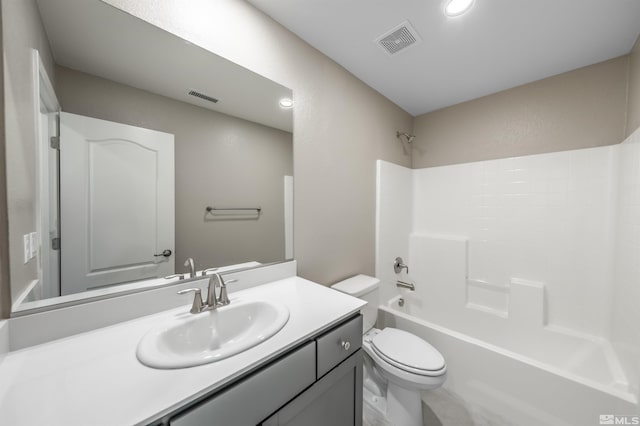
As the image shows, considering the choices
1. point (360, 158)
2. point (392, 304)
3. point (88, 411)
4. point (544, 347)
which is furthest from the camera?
point (392, 304)

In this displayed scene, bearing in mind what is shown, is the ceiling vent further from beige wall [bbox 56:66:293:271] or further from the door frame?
the door frame

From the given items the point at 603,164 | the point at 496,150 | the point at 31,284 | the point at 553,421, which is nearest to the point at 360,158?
the point at 496,150

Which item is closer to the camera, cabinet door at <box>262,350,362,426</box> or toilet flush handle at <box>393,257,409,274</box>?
cabinet door at <box>262,350,362,426</box>

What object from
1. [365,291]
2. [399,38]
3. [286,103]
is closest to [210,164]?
[286,103]

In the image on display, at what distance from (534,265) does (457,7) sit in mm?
1943

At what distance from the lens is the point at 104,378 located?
58 centimetres

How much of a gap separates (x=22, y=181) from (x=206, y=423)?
35.1 inches

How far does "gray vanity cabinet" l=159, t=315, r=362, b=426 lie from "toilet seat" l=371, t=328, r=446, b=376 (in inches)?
15.3

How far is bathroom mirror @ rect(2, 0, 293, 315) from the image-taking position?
28.5 inches

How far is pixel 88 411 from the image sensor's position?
0.48 m

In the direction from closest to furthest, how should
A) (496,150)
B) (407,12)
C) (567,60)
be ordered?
(407,12) → (567,60) → (496,150)

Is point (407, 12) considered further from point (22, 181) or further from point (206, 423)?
point (206, 423)

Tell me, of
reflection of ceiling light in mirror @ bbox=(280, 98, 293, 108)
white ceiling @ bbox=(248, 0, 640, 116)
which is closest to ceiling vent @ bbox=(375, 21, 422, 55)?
white ceiling @ bbox=(248, 0, 640, 116)

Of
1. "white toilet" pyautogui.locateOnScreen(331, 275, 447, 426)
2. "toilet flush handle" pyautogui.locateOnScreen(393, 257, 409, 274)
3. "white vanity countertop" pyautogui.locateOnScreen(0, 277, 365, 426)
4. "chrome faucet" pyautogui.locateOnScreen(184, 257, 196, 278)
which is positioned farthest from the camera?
"toilet flush handle" pyautogui.locateOnScreen(393, 257, 409, 274)
